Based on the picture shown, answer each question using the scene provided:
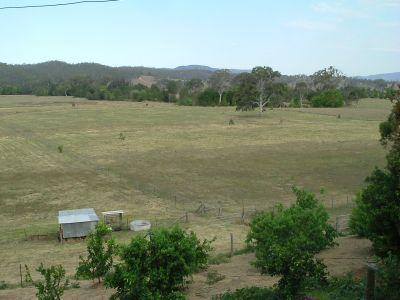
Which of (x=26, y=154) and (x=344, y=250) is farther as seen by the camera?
(x=26, y=154)

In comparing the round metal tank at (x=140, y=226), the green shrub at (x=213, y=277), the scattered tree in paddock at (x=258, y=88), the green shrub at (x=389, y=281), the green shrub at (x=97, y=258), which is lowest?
the round metal tank at (x=140, y=226)

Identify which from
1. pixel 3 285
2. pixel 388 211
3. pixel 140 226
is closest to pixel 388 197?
pixel 388 211

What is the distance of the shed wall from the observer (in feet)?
68.5

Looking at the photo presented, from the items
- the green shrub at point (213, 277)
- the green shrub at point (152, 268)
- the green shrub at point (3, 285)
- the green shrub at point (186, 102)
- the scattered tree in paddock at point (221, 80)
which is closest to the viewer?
the green shrub at point (152, 268)

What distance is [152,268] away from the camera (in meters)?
11.0

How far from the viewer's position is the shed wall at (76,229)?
20875 mm

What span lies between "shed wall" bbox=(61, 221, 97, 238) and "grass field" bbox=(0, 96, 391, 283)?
0.73 meters

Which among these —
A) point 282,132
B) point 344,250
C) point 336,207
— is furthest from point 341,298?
point 282,132

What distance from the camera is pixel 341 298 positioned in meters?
10.1

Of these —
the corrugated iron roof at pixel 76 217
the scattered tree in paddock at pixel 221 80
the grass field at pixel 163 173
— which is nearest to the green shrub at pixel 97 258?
the grass field at pixel 163 173

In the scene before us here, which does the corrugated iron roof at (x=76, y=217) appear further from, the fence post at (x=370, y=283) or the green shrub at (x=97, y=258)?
the fence post at (x=370, y=283)

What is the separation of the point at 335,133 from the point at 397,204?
52.3 metres

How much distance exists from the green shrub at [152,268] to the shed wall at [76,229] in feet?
33.3

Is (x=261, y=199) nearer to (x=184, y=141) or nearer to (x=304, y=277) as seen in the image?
(x=304, y=277)
